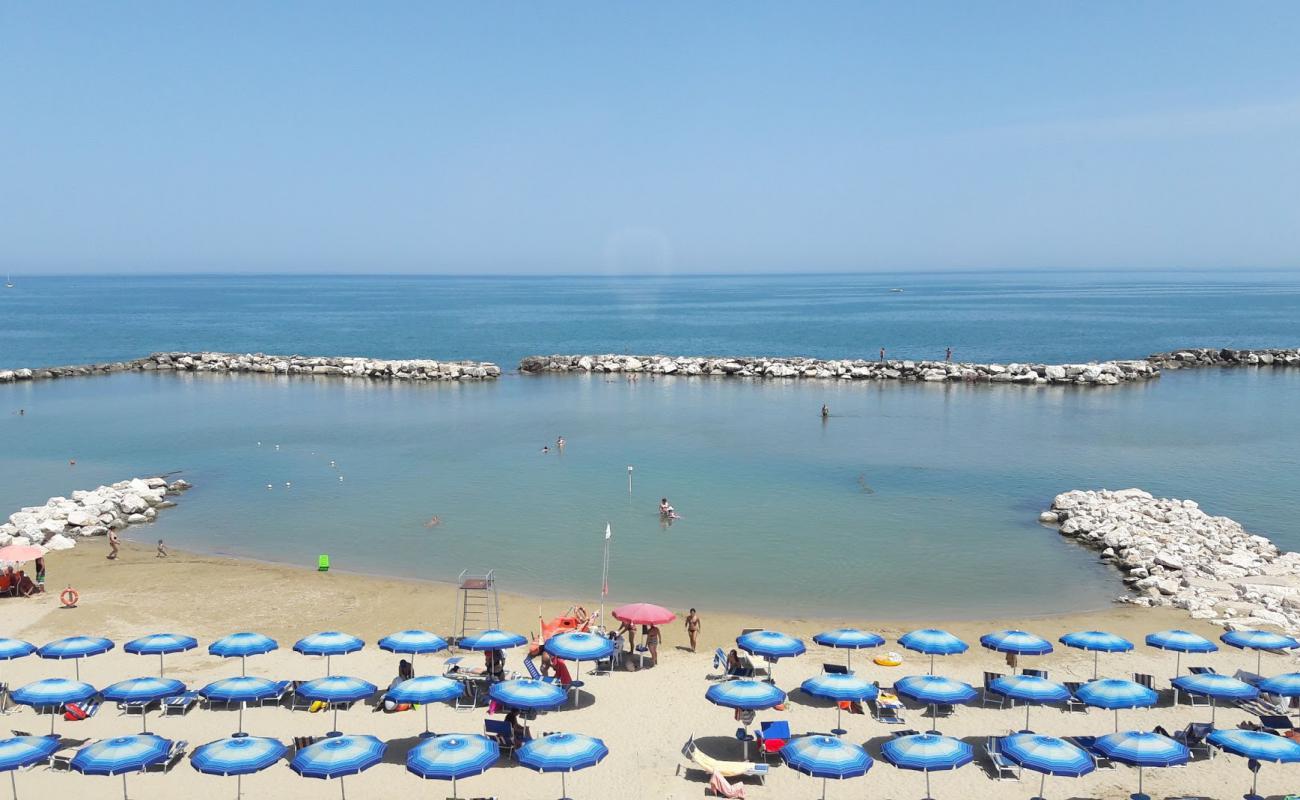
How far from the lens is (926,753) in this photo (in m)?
13.5

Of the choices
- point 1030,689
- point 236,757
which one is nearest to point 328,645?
point 236,757

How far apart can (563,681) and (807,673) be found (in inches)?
200

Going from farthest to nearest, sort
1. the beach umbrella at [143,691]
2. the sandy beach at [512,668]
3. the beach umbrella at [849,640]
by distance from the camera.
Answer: the beach umbrella at [849,640] < the beach umbrella at [143,691] < the sandy beach at [512,668]

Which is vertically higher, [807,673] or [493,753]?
[493,753]

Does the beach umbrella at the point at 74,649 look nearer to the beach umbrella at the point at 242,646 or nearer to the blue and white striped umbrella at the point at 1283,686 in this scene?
the beach umbrella at the point at 242,646

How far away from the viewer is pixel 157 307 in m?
167

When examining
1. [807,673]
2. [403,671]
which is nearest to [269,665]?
[403,671]

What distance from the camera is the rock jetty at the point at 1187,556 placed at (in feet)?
73.7

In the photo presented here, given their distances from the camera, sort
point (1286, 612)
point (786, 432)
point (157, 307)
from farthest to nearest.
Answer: point (157, 307), point (786, 432), point (1286, 612)

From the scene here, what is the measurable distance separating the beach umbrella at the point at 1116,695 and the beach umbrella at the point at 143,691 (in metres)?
15.5

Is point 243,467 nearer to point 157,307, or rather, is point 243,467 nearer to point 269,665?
point 269,665

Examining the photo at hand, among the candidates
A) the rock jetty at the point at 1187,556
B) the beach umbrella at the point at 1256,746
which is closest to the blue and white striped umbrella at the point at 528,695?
the beach umbrella at the point at 1256,746

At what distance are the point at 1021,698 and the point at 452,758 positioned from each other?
948 cm

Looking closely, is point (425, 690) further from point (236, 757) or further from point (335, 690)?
point (236, 757)
